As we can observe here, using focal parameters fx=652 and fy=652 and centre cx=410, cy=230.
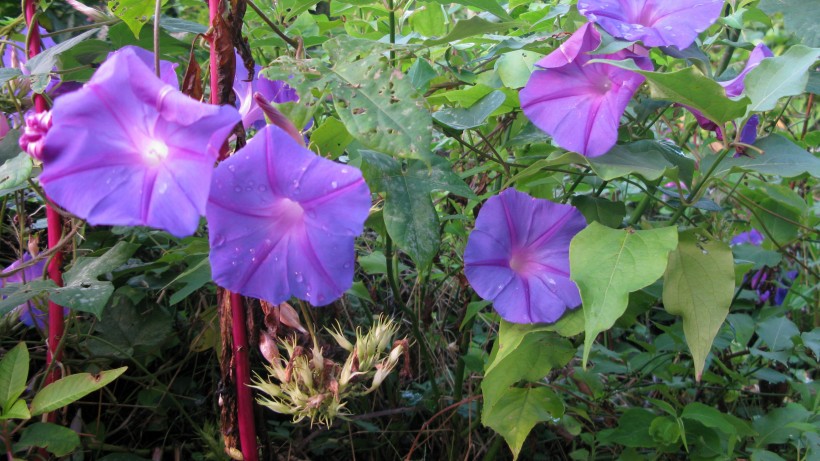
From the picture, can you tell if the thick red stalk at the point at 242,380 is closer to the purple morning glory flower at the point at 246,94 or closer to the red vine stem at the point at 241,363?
the red vine stem at the point at 241,363

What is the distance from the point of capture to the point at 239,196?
28.1 inches

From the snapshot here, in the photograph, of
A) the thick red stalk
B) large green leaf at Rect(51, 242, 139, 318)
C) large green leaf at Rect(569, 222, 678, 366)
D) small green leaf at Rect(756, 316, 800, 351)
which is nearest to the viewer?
large green leaf at Rect(569, 222, 678, 366)

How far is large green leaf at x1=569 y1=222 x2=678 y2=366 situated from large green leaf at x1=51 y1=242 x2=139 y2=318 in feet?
2.22

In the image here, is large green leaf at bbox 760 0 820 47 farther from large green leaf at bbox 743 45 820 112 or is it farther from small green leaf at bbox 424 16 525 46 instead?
small green leaf at bbox 424 16 525 46

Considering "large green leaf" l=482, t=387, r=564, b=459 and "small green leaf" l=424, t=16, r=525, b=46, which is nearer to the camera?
"small green leaf" l=424, t=16, r=525, b=46

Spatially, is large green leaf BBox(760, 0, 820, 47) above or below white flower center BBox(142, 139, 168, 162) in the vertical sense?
below

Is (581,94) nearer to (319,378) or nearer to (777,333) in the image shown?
(319,378)

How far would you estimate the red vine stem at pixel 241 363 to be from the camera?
810 millimetres

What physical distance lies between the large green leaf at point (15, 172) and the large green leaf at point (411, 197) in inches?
17.2

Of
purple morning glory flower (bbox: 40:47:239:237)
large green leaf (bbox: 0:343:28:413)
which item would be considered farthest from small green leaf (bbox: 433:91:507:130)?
large green leaf (bbox: 0:343:28:413)

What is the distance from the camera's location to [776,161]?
0.89 meters

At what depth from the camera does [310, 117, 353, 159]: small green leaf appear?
85 centimetres

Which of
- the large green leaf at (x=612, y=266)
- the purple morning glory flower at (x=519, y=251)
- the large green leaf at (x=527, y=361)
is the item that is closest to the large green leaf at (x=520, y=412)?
the large green leaf at (x=527, y=361)

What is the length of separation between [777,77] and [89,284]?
1.03 metres
